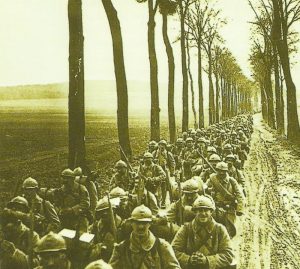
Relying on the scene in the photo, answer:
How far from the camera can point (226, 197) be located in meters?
10.3

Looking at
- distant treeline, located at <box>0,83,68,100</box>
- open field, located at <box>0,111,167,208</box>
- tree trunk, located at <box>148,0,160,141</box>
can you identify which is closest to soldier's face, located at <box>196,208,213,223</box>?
open field, located at <box>0,111,167,208</box>

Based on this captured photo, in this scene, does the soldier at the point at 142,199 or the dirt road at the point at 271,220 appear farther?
the dirt road at the point at 271,220

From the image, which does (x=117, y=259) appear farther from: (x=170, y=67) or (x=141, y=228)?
(x=170, y=67)

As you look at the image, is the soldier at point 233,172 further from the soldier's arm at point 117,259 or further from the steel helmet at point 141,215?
the soldier's arm at point 117,259

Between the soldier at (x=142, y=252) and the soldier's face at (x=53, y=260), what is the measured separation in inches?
25.2

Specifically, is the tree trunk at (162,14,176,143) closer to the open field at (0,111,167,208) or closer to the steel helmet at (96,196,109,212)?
the open field at (0,111,167,208)

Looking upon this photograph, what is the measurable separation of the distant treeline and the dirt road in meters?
125

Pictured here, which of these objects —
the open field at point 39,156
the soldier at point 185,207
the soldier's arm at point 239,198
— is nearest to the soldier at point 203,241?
the soldier at point 185,207

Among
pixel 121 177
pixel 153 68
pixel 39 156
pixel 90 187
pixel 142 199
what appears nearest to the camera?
pixel 142 199

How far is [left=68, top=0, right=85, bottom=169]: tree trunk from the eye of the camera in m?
14.3

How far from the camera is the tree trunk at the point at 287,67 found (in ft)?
98.1

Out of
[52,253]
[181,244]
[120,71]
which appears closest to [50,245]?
[52,253]

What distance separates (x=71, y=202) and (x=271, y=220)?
5687 millimetres

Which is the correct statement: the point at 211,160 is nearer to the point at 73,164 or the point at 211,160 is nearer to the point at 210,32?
the point at 73,164
